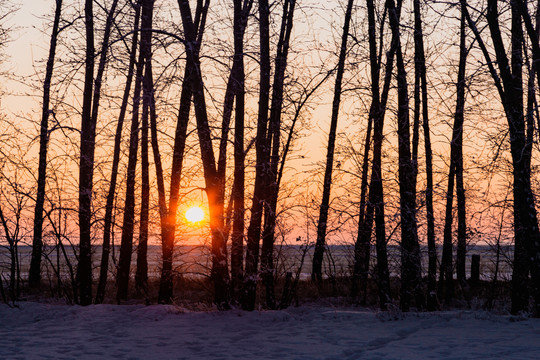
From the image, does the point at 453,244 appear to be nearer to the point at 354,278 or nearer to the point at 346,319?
the point at 354,278

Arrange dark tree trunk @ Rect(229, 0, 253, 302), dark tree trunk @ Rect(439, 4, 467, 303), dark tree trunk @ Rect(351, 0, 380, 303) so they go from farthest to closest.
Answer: dark tree trunk @ Rect(439, 4, 467, 303) < dark tree trunk @ Rect(351, 0, 380, 303) < dark tree trunk @ Rect(229, 0, 253, 302)

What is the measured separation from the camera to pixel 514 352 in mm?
8945

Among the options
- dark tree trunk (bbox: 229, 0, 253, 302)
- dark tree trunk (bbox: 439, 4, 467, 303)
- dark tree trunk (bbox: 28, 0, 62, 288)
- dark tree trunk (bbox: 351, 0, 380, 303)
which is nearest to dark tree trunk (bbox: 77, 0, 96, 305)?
dark tree trunk (bbox: 28, 0, 62, 288)

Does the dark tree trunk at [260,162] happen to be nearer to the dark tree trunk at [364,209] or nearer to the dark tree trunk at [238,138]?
the dark tree trunk at [238,138]

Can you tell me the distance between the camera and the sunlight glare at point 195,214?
1425 cm

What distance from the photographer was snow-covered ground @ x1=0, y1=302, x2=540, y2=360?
9477 millimetres

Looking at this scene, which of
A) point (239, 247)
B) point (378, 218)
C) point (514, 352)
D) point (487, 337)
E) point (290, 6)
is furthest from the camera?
point (290, 6)

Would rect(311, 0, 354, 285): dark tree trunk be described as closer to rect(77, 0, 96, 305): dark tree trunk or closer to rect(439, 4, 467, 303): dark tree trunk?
rect(439, 4, 467, 303): dark tree trunk

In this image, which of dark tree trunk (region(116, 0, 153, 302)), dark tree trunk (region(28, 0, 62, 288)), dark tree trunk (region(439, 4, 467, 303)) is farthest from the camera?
dark tree trunk (region(439, 4, 467, 303))

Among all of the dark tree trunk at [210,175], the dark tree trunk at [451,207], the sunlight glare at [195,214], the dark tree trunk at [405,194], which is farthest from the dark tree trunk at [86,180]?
the dark tree trunk at [451,207]

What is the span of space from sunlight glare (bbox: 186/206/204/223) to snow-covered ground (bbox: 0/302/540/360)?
2.16 m

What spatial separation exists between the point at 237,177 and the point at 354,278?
734 cm

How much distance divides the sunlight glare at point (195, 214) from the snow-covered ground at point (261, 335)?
7.08 ft

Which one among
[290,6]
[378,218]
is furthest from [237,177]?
[290,6]
